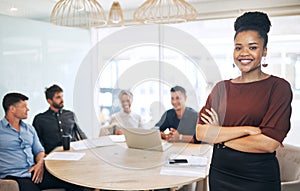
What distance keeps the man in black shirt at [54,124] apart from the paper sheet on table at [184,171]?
1.52m

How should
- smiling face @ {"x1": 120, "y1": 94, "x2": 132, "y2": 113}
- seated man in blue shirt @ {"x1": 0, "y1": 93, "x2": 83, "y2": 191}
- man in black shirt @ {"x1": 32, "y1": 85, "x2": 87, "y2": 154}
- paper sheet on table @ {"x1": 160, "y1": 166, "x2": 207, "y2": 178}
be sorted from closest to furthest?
paper sheet on table @ {"x1": 160, "y1": 166, "x2": 207, "y2": 178}
seated man in blue shirt @ {"x1": 0, "y1": 93, "x2": 83, "y2": 191}
smiling face @ {"x1": 120, "y1": 94, "x2": 132, "y2": 113}
man in black shirt @ {"x1": 32, "y1": 85, "x2": 87, "y2": 154}

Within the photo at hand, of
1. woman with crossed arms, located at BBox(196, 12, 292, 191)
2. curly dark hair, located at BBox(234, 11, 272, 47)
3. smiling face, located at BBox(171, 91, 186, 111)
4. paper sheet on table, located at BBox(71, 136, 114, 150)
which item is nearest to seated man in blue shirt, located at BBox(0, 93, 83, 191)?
paper sheet on table, located at BBox(71, 136, 114, 150)

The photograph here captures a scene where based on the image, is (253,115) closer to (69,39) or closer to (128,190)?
(128,190)

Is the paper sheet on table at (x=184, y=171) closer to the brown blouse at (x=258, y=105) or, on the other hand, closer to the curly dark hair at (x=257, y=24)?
the brown blouse at (x=258, y=105)

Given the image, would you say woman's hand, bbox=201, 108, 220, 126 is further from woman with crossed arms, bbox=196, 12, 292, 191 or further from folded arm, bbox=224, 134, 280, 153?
folded arm, bbox=224, 134, 280, 153

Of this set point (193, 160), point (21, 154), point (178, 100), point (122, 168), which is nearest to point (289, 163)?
point (193, 160)

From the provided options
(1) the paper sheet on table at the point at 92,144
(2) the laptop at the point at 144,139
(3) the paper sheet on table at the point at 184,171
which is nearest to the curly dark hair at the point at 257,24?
(3) the paper sheet on table at the point at 184,171

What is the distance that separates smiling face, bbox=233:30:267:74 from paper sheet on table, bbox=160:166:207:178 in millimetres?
797

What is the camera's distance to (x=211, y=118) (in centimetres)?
170

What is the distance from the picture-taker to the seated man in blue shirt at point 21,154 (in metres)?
2.53

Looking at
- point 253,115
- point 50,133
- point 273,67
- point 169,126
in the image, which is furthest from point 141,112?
point 253,115

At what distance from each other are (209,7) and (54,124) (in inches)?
93.5

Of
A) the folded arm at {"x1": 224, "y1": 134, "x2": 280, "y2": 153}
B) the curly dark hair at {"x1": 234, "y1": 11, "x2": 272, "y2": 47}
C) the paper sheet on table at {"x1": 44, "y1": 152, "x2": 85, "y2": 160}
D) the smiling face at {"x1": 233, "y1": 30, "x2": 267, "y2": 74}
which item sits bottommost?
the paper sheet on table at {"x1": 44, "y1": 152, "x2": 85, "y2": 160}

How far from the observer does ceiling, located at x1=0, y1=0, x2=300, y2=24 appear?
3648 millimetres
